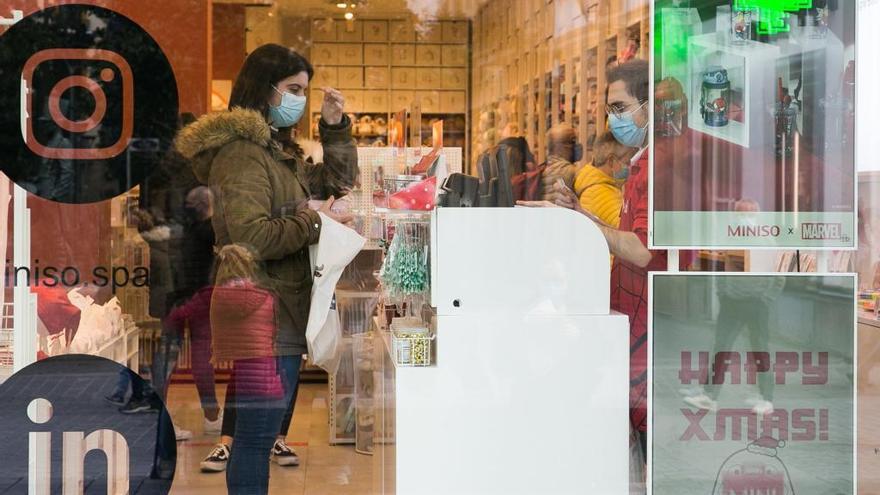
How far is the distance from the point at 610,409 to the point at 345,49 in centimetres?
157

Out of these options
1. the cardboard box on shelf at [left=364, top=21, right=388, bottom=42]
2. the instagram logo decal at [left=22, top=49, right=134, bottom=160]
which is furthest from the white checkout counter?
the instagram logo decal at [left=22, top=49, right=134, bottom=160]

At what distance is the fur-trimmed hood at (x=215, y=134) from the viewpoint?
3.58 metres

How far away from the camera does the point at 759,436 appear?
3443mm

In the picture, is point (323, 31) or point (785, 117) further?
point (323, 31)

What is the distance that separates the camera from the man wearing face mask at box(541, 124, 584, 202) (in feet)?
11.8

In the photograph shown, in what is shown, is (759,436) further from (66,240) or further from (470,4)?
(66,240)

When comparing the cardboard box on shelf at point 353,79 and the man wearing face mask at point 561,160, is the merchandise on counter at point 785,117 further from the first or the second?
the cardboard box on shelf at point 353,79

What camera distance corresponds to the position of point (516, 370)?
3090 millimetres

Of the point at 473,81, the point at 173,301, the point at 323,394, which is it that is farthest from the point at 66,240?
the point at 473,81

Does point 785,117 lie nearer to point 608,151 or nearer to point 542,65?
point 608,151

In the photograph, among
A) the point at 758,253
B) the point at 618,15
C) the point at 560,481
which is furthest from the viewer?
the point at 618,15

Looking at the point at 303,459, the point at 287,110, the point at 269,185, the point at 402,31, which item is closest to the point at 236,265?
the point at 269,185

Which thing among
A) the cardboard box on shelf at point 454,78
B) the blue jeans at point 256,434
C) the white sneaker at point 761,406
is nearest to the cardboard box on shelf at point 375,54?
the cardboard box on shelf at point 454,78

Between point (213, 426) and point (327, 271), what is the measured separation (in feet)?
2.47
